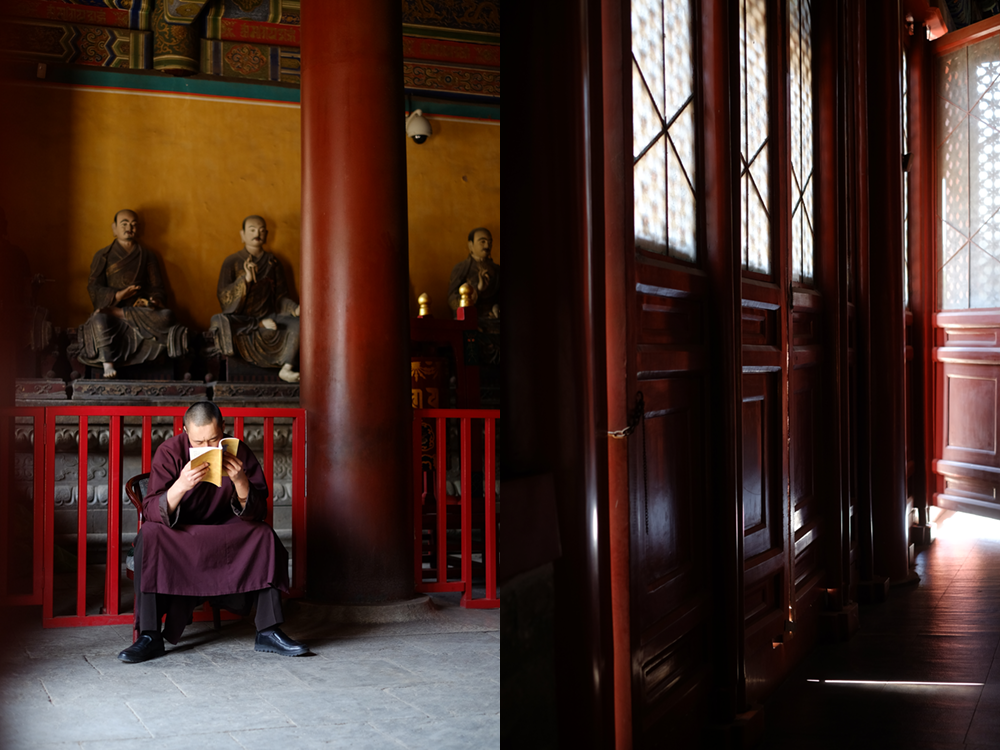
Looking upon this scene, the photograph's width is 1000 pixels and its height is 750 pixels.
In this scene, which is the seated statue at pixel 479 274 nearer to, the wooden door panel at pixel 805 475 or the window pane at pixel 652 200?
the wooden door panel at pixel 805 475

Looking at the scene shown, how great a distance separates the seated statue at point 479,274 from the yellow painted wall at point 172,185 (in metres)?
0.38

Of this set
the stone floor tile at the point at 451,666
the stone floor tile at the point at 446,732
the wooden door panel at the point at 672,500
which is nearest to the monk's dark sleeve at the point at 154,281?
the stone floor tile at the point at 451,666

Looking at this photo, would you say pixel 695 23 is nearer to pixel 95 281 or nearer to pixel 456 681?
pixel 456 681

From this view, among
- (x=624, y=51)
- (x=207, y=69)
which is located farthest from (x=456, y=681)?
(x=207, y=69)

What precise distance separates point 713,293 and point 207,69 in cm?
647

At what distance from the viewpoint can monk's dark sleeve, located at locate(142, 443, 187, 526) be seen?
2.97 meters

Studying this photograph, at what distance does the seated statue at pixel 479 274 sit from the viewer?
Answer: 7.66 m

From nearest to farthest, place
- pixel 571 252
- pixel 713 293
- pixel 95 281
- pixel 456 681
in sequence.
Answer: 1. pixel 571 252
2. pixel 713 293
3. pixel 456 681
4. pixel 95 281

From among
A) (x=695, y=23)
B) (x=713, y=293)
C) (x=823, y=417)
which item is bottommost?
(x=823, y=417)

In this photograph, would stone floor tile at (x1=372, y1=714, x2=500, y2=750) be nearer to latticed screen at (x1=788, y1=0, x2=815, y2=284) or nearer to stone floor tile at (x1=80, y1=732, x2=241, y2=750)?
stone floor tile at (x1=80, y1=732, x2=241, y2=750)

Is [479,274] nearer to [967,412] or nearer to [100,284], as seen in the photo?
[100,284]

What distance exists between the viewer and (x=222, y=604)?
10.4ft

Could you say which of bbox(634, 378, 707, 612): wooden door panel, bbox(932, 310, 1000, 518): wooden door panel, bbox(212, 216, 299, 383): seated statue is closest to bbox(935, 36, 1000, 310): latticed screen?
bbox(932, 310, 1000, 518): wooden door panel

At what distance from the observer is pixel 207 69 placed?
24.3 feet
